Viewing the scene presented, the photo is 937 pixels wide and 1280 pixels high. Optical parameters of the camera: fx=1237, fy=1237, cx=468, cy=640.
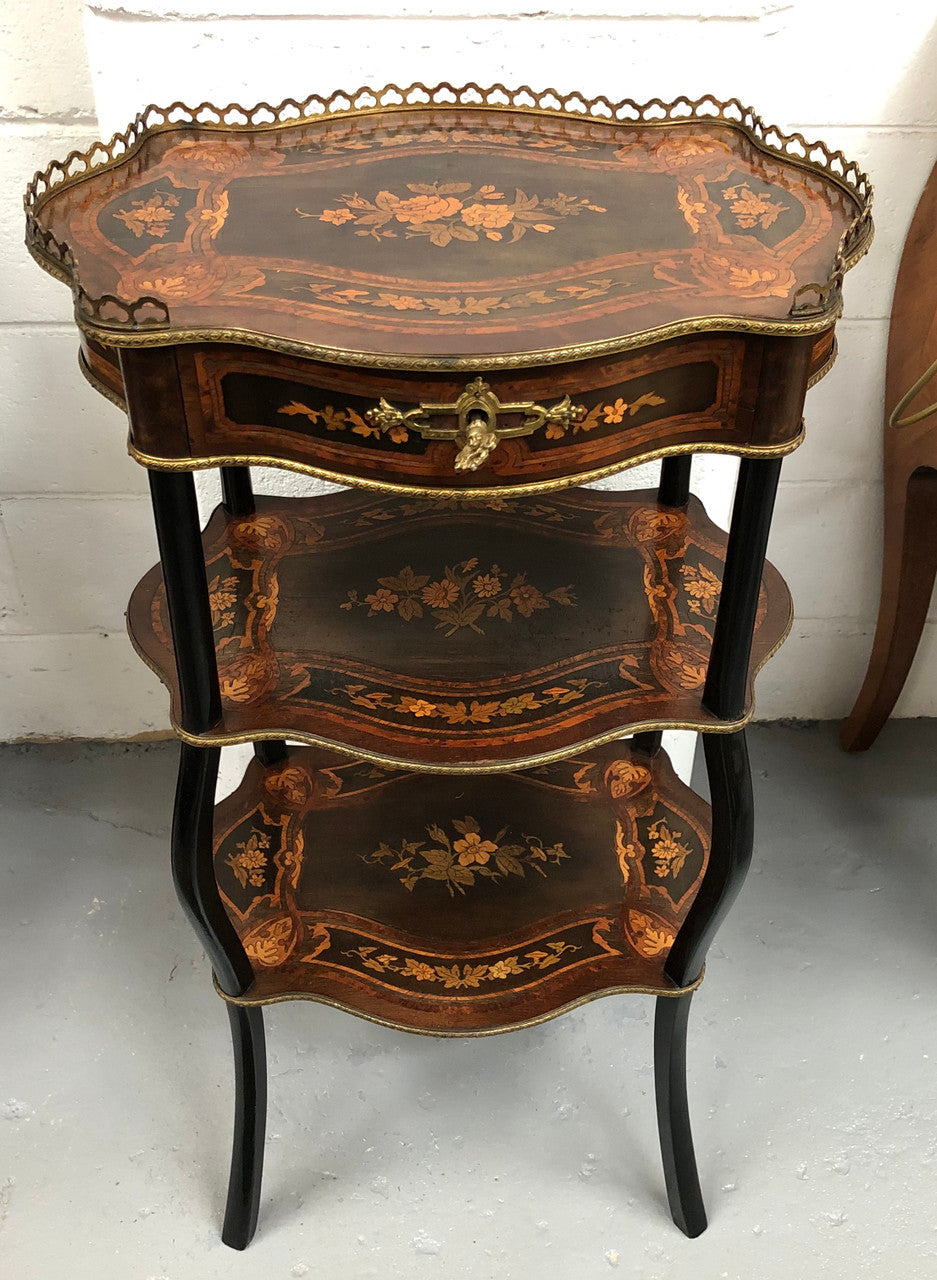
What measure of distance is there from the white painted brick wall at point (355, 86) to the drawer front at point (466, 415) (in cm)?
63

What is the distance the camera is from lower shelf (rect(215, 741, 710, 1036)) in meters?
1.46

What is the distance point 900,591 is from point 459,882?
962 millimetres

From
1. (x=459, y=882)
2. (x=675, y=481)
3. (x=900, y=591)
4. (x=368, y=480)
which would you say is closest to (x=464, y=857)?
(x=459, y=882)

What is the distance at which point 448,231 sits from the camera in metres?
1.13

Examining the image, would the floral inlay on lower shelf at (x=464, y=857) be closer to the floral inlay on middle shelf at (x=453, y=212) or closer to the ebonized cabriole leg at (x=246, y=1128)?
the ebonized cabriole leg at (x=246, y=1128)

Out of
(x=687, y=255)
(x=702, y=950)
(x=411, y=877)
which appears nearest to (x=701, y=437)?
(x=687, y=255)

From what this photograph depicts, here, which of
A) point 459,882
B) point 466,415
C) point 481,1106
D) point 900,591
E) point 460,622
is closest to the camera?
point 466,415

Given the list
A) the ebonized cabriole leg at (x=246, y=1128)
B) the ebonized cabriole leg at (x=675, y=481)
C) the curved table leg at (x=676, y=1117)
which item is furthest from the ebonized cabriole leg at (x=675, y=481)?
the ebonized cabriole leg at (x=246, y=1128)

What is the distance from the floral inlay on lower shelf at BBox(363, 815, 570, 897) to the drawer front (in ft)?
2.42

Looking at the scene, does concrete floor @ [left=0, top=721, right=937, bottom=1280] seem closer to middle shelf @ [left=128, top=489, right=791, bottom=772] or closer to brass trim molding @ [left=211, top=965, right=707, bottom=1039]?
brass trim molding @ [left=211, top=965, right=707, bottom=1039]

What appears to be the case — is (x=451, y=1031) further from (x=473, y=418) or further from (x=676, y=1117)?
(x=473, y=418)

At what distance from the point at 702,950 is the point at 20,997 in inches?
42.8

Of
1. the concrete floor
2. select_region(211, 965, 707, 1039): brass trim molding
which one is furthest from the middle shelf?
the concrete floor

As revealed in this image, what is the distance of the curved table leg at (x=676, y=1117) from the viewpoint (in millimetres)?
1509
